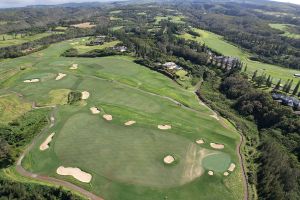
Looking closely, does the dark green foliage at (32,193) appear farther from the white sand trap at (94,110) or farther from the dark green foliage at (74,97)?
the dark green foliage at (74,97)

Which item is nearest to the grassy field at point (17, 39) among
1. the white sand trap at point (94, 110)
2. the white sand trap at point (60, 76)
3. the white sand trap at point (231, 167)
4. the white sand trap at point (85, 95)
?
the white sand trap at point (60, 76)

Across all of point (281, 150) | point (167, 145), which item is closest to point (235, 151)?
point (281, 150)

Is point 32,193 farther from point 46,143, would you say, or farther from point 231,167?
point 231,167

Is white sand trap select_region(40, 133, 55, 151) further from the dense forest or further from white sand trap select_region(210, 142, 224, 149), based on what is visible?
white sand trap select_region(210, 142, 224, 149)

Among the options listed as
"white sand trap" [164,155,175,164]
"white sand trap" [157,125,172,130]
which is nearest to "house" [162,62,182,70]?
"white sand trap" [157,125,172,130]

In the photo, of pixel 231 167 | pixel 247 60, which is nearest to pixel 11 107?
pixel 231 167

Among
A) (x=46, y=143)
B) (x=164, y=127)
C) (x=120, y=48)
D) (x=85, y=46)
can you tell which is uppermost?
(x=164, y=127)

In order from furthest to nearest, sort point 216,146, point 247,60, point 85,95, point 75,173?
point 247,60, point 85,95, point 216,146, point 75,173
